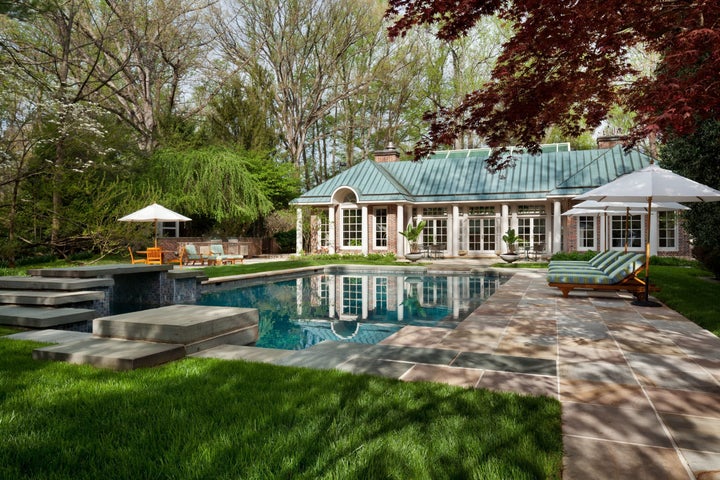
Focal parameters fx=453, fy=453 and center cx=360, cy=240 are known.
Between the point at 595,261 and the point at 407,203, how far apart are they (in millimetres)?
11292

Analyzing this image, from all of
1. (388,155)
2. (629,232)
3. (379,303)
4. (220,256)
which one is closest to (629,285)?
(379,303)

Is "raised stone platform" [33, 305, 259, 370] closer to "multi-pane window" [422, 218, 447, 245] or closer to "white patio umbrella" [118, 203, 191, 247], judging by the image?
"white patio umbrella" [118, 203, 191, 247]

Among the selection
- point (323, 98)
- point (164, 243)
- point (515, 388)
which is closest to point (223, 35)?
point (323, 98)

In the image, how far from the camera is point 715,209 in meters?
10.7

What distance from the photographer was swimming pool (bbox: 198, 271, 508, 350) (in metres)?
6.98

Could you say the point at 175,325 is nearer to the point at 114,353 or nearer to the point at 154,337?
the point at 154,337

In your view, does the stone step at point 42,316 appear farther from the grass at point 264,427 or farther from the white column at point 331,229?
the white column at point 331,229

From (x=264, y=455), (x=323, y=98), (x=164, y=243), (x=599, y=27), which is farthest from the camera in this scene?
(x=323, y=98)

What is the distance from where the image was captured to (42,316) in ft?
19.0

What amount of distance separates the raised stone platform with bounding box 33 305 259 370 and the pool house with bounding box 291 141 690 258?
1538 centimetres

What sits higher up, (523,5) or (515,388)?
(523,5)

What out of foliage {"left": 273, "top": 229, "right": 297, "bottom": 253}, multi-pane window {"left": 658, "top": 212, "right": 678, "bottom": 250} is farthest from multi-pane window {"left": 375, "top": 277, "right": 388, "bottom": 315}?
foliage {"left": 273, "top": 229, "right": 297, "bottom": 253}

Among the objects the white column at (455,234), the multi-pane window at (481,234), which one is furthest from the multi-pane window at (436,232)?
the multi-pane window at (481,234)

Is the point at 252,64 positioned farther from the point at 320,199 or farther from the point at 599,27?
the point at 599,27
